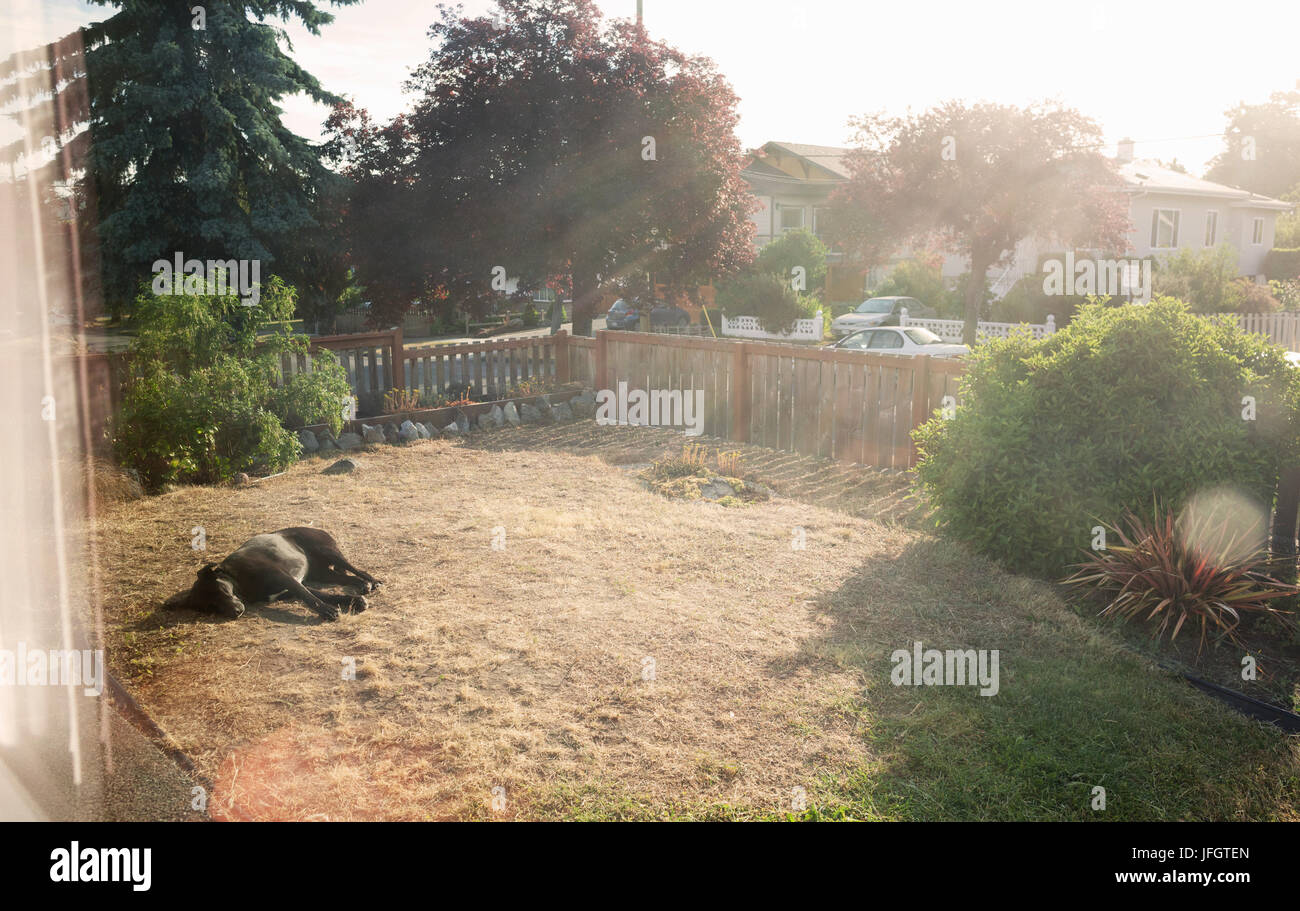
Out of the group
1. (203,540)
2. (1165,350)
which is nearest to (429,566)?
(203,540)

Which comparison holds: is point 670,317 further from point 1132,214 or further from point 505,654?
point 505,654

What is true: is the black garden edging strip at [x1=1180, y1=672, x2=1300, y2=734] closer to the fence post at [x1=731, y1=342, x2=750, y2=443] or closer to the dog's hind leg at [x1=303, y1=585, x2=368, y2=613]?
the dog's hind leg at [x1=303, y1=585, x2=368, y2=613]

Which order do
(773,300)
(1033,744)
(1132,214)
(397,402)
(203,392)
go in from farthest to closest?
(1132,214)
(773,300)
(397,402)
(203,392)
(1033,744)

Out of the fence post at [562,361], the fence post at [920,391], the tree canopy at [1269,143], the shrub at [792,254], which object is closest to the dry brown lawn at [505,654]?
the fence post at [920,391]

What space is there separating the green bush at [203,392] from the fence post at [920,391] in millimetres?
6986

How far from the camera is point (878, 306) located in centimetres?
2833

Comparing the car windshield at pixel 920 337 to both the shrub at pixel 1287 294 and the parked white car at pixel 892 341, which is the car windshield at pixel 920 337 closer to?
the parked white car at pixel 892 341

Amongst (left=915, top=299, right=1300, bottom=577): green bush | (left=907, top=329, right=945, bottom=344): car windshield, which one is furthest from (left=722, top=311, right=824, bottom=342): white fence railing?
(left=915, top=299, right=1300, bottom=577): green bush

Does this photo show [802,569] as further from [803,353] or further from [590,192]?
[590,192]

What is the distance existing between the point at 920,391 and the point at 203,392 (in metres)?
7.49

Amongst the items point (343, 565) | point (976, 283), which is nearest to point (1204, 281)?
point (976, 283)

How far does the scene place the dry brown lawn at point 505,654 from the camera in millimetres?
3787

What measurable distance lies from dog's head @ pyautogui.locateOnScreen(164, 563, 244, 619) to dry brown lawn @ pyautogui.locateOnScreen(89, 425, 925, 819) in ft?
0.33

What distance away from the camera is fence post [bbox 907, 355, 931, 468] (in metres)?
9.15
